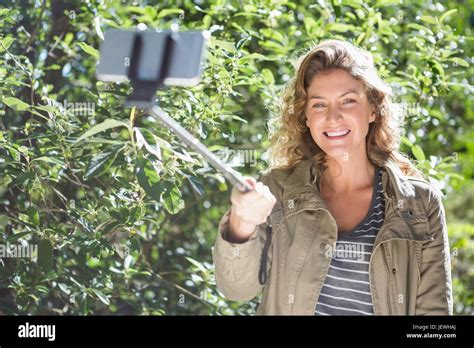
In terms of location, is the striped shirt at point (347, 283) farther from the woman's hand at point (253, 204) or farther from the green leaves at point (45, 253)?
the green leaves at point (45, 253)

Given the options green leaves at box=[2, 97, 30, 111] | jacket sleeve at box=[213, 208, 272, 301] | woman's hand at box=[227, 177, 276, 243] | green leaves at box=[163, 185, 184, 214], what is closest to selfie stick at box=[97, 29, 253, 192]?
woman's hand at box=[227, 177, 276, 243]

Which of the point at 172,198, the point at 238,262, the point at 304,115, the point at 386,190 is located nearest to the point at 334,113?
the point at 304,115

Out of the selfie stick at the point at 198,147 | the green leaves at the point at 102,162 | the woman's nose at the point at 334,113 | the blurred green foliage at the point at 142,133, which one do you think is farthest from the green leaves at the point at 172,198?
the selfie stick at the point at 198,147

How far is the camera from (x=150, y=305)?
3.13 m

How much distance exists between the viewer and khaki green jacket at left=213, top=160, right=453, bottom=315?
2127 mm

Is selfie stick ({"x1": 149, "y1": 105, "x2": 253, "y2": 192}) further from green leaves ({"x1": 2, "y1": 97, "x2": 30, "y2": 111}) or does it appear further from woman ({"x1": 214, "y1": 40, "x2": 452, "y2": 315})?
green leaves ({"x1": 2, "y1": 97, "x2": 30, "y2": 111})

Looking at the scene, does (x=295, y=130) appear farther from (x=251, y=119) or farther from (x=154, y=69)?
(x=251, y=119)

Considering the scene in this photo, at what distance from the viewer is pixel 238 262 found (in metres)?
2.08

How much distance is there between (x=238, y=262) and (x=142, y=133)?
598mm

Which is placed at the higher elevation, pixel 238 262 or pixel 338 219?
pixel 338 219

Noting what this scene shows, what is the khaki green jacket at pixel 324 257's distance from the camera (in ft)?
6.98

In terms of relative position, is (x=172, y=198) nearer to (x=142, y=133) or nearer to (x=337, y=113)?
(x=142, y=133)
